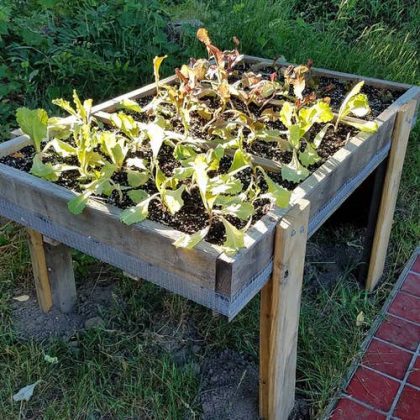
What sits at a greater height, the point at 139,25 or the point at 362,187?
the point at 139,25

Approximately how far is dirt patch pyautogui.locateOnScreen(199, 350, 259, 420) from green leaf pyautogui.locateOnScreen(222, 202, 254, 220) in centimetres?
86

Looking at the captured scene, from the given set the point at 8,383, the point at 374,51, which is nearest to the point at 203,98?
the point at 8,383

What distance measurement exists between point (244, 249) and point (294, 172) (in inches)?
18.8

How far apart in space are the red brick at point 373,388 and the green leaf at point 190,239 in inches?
44.2

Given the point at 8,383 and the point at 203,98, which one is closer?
the point at 8,383

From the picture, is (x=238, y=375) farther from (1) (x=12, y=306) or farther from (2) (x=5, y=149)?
(2) (x=5, y=149)

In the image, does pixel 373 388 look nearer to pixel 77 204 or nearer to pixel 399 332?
pixel 399 332

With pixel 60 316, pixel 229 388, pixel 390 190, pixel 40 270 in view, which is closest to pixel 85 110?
pixel 40 270

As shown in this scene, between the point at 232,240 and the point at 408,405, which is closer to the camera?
the point at 232,240

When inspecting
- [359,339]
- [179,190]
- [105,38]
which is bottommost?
[359,339]

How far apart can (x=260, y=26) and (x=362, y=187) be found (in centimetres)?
161

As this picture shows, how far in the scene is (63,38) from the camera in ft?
11.8

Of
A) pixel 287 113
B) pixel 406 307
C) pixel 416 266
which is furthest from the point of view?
pixel 416 266

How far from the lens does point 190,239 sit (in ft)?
4.94
